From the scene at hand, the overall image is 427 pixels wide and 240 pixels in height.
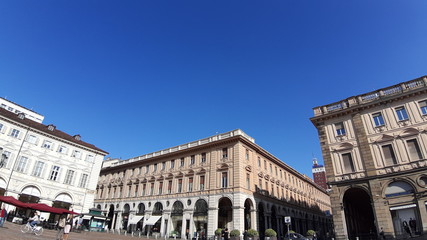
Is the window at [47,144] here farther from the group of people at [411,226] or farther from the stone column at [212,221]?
the group of people at [411,226]

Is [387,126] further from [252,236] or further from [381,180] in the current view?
[252,236]

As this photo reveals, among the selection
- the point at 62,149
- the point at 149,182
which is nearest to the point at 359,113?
the point at 149,182

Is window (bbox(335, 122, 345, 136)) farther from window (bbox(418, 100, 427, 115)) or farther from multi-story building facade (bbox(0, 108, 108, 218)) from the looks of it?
multi-story building facade (bbox(0, 108, 108, 218))

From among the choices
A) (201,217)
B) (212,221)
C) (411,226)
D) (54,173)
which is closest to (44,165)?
(54,173)

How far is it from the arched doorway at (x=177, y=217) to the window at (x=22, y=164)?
21.4 meters

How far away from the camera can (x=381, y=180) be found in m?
21.5

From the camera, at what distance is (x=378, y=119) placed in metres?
23.8

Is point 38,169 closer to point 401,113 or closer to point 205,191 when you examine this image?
point 205,191

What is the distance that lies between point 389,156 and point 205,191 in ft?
69.8

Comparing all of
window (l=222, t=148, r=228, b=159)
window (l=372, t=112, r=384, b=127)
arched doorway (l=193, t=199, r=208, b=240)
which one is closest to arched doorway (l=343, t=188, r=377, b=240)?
window (l=372, t=112, r=384, b=127)

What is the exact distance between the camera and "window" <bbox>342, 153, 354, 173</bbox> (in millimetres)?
23648

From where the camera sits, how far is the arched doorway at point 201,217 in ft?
105

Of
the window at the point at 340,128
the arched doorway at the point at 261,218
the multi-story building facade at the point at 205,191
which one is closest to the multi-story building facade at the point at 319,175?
the multi-story building facade at the point at 205,191

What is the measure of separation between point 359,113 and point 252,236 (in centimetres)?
1648
